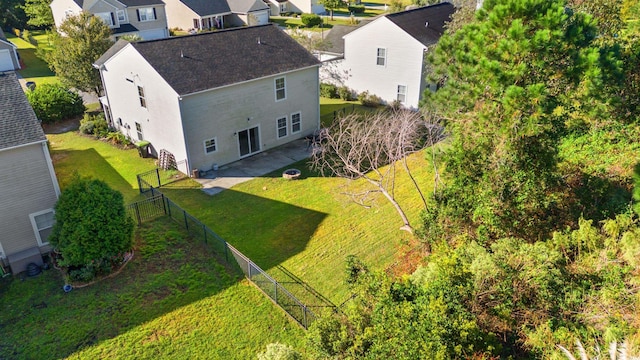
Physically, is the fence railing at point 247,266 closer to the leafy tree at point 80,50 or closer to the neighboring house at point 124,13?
the leafy tree at point 80,50

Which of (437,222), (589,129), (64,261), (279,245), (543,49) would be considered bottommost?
(279,245)

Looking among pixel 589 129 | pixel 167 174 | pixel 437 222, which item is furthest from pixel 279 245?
pixel 589 129

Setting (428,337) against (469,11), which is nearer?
(428,337)

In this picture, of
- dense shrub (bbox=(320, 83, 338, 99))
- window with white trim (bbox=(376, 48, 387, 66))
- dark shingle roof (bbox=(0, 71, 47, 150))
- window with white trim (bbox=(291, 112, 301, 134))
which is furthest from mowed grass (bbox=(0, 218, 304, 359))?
dense shrub (bbox=(320, 83, 338, 99))

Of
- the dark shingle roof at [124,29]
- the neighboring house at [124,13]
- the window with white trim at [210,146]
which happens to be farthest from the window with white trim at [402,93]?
the dark shingle roof at [124,29]

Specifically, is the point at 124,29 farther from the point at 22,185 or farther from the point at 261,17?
the point at 22,185

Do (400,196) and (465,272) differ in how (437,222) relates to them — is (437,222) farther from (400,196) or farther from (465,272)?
(400,196)
